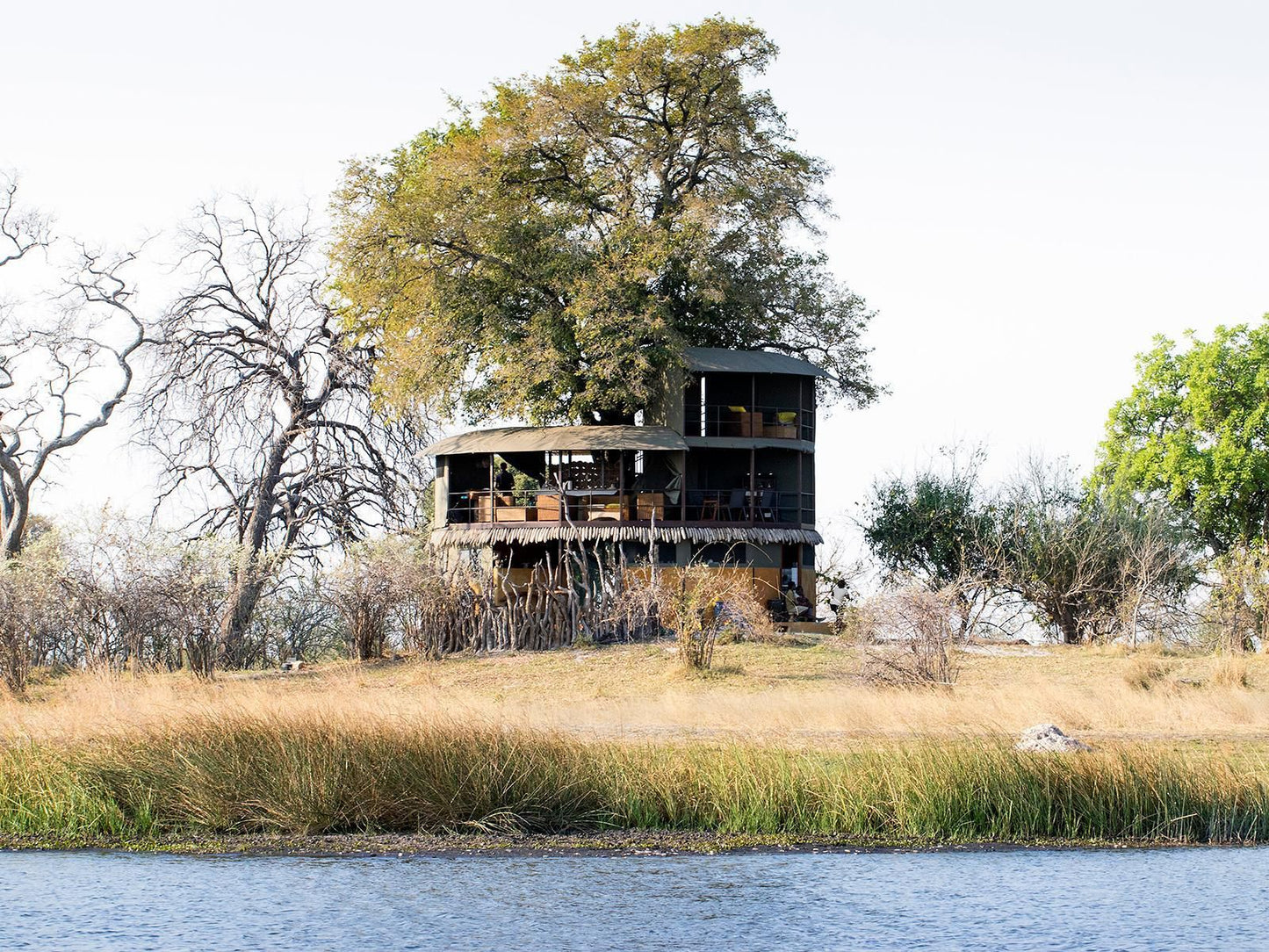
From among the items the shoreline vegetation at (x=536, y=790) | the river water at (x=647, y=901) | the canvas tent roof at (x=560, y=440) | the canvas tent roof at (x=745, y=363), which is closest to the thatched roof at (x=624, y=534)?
the canvas tent roof at (x=560, y=440)

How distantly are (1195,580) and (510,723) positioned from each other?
1213 inches

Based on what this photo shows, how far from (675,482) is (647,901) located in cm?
2873

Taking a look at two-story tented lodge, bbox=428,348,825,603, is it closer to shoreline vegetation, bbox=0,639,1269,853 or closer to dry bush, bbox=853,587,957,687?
dry bush, bbox=853,587,957,687

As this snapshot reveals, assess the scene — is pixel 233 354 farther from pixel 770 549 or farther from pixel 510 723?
pixel 510 723

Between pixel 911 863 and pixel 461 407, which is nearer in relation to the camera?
pixel 911 863

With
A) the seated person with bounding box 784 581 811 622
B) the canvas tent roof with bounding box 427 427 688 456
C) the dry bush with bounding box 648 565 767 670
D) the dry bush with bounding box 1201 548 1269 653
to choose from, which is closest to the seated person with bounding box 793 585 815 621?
the seated person with bounding box 784 581 811 622

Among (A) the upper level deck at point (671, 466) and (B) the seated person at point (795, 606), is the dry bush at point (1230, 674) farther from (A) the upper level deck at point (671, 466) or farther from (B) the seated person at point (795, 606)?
(A) the upper level deck at point (671, 466)

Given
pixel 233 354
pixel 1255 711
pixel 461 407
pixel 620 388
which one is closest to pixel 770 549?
pixel 620 388

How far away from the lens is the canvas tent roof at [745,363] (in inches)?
1567

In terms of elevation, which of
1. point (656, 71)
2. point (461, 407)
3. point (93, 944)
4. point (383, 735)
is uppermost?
point (656, 71)

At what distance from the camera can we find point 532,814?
49.7 ft

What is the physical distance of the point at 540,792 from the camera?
1520 centimetres

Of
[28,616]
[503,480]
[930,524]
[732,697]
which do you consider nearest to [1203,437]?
[930,524]

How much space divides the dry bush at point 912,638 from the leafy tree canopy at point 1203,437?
64.6ft
